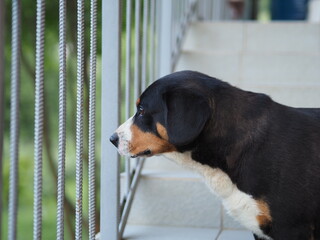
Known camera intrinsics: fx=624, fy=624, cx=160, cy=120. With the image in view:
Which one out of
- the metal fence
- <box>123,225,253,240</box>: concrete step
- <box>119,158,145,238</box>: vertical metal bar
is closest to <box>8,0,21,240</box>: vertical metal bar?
the metal fence

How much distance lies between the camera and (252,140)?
2049mm

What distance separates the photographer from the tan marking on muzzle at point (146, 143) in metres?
2.13

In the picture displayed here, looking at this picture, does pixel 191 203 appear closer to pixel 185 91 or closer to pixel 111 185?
Result: pixel 111 185

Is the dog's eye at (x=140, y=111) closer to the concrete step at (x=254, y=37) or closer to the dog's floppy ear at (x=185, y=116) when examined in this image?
the dog's floppy ear at (x=185, y=116)

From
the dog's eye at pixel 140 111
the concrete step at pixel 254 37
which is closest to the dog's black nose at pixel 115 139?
the dog's eye at pixel 140 111

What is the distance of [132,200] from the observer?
2.73m

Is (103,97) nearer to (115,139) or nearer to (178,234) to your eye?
(115,139)

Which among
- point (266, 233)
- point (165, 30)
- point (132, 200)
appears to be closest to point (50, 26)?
point (165, 30)

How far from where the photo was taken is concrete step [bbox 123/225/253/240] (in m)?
2.64

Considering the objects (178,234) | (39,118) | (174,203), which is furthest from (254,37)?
(39,118)

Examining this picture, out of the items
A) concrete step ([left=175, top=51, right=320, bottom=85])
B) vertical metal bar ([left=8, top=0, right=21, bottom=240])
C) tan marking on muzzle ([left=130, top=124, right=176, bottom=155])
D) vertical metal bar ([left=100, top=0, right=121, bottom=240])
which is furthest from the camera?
concrete step ([left=175, top=51, right=320, bottom=85])

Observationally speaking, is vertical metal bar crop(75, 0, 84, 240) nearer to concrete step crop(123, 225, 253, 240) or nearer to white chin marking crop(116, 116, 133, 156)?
white chin marking crop(116, 116, 133, 156)

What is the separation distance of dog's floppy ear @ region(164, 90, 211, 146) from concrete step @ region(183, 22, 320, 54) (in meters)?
2.49

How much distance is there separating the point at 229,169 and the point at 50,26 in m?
2.68
